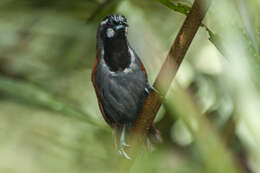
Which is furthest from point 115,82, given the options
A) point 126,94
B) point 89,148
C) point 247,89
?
point 247,89

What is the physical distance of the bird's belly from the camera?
83.9 inches

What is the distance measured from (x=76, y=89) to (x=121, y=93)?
1.15 m

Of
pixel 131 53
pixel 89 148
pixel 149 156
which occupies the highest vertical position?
pixel 149 156

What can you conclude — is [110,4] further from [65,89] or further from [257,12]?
[257,12]

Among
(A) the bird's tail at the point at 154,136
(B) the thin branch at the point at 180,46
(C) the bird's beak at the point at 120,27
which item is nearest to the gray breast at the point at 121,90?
(A) the bird's tail at the point at 154,136

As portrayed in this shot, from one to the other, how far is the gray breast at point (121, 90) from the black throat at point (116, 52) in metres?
0.05

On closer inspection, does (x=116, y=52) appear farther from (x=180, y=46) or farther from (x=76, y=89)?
(x=76, y=89)

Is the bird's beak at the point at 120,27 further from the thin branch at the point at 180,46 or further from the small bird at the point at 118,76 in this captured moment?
the thin branch at the point at 180,46

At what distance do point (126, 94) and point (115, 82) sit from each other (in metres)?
0.10

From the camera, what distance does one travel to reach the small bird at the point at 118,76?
1944 millimetres

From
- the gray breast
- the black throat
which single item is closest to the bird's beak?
the black throat

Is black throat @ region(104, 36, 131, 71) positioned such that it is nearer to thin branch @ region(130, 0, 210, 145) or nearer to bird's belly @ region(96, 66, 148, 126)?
bird's belly @ region(96, 66, 148, 126)

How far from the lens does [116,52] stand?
6.50 ft

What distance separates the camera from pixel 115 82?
215cm
